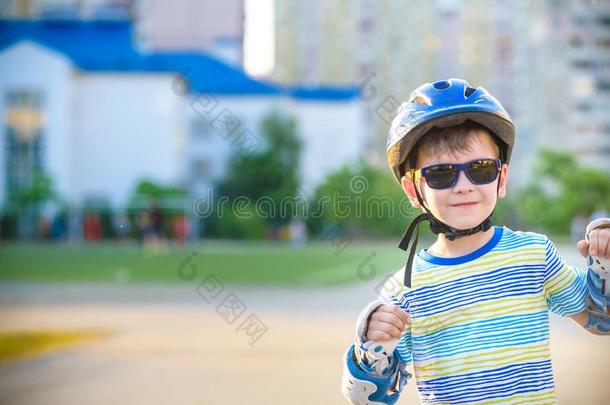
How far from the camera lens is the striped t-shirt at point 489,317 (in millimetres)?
2814

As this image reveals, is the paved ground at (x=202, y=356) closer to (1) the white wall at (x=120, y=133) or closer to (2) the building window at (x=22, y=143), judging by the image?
(2) the building window at (x=22, y=143)

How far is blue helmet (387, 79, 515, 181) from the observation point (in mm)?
3000

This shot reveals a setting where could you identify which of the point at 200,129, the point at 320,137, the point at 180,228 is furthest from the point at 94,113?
the point at 320,137

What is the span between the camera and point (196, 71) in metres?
65.2

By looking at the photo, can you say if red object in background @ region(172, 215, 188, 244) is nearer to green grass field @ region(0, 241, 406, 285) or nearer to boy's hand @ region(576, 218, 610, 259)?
green grass field @ region(0, 241, 406, 285)

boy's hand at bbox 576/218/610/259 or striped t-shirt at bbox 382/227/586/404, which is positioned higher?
boy's hand at bbox 576/218/610/259

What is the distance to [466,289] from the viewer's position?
2.89m

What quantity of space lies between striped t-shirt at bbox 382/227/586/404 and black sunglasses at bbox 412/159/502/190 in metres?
0.18

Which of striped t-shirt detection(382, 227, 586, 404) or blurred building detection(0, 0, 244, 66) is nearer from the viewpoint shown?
striped t-shirt detection(382, 227, 586, 404)

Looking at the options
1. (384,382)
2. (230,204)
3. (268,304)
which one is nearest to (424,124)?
(384,382)

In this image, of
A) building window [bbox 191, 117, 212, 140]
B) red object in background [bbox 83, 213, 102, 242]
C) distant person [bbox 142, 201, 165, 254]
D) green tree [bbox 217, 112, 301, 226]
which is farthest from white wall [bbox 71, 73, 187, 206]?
distant person [bbox 142, 201, 165, 254]

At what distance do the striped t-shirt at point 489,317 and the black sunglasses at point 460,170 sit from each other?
176 mm

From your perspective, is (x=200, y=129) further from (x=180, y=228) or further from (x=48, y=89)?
(x=180, y=228)

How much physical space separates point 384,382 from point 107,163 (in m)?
54.0
